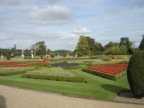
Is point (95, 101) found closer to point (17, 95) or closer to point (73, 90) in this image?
point (73, 90)

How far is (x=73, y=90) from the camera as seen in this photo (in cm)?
1309

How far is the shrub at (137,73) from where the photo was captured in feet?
35.1

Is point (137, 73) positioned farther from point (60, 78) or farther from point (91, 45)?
point (91, 45)

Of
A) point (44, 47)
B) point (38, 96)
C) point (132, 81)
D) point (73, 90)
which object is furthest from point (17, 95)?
point (44, 47)

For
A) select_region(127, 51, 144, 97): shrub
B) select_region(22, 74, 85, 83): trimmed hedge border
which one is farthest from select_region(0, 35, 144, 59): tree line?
select_region(127, 51, 144, 97): shrub

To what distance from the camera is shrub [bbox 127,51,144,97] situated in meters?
10.7

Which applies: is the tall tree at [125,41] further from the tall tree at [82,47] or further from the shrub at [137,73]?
the shrub at [137,73]

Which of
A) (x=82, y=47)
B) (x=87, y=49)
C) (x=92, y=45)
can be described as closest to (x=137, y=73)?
(x=82, y=47)

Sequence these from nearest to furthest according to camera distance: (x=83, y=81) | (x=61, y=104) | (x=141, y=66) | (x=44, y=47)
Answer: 1. (x=61, y=104)
2. (x=141, y=66)
3. (x=83, y=81)
4. (x=44, y=47)

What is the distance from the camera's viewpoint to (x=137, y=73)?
10.7m

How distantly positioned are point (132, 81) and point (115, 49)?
66.1 m

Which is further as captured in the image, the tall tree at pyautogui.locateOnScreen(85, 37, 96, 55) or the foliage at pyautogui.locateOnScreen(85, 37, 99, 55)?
the tall tree at pyautogui.locateOnScreen(85, 37, 96, 55)

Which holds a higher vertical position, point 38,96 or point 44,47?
point 44,47

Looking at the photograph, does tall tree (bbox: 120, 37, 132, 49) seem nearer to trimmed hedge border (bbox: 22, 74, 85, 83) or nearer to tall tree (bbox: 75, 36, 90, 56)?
tall tree (bbox: 75, 36, 90, 56)
